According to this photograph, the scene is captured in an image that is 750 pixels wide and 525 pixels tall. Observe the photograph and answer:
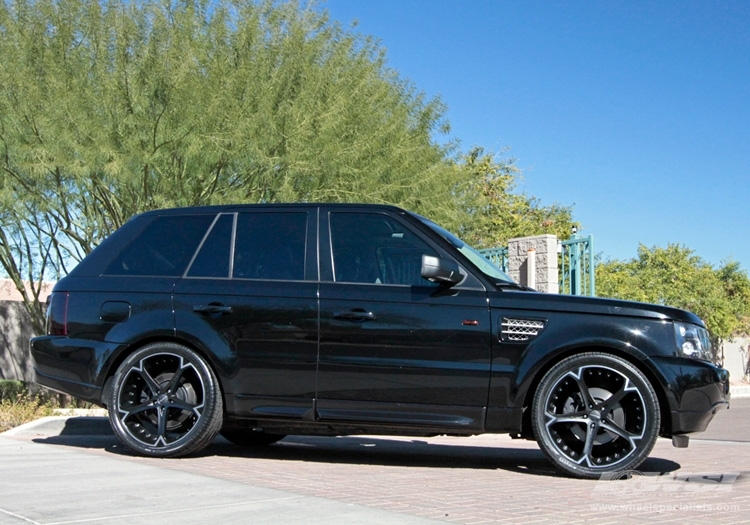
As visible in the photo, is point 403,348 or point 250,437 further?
point 250,437

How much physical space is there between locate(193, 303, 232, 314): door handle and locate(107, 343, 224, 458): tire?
1.01ft

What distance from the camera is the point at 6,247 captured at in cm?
1530

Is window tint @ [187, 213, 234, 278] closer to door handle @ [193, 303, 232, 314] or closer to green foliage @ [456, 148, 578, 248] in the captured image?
door handle @ [193, 303, 232, 314]

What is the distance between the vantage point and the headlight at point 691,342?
21.1 ft

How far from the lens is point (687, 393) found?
634cm

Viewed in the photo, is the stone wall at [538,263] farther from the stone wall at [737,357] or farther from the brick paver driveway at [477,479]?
the stone wall at [737,357]

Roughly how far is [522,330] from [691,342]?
45.5 inches

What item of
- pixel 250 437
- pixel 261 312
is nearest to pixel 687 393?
pixel 261 312

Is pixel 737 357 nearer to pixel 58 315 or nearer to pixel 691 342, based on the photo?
pixel 691 342

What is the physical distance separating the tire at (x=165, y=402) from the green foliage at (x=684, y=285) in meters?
28.9

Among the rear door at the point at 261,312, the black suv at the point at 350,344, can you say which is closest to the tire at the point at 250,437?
the black suv at the point at 350,344

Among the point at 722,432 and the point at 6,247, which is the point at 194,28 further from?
the point at 722,432

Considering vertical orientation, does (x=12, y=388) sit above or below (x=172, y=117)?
below

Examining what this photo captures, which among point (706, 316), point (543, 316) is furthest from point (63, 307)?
point (706, 316)
